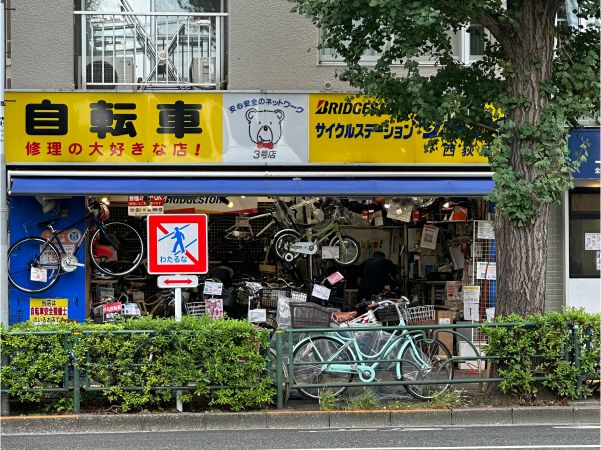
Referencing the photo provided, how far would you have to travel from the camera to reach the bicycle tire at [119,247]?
51.2 feet

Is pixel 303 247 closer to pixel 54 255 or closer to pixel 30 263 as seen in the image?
pixel 54 255

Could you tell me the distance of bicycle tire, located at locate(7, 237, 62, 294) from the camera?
15141 millimetres

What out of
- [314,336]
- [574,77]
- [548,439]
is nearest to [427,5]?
[574,77]

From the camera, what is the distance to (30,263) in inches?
597

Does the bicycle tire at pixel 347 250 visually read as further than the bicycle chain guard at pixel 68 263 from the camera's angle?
Yes

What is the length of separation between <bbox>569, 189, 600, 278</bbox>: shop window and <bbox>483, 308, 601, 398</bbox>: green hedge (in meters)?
4.40

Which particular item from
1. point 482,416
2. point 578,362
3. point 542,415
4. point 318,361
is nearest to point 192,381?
point 318,361

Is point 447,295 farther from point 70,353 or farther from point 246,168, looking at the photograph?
point 70,353

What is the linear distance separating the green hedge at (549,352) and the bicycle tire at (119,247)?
6.58 metres

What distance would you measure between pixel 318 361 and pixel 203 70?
6163 mm

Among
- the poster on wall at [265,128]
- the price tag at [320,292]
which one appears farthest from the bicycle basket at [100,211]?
the price tag at [320,292]

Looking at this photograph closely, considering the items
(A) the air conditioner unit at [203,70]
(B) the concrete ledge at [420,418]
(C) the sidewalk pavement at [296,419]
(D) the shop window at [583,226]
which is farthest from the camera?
(D) the shop window at [583,226]

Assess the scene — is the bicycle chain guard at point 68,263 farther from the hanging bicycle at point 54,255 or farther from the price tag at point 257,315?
the price tag at point 257,315

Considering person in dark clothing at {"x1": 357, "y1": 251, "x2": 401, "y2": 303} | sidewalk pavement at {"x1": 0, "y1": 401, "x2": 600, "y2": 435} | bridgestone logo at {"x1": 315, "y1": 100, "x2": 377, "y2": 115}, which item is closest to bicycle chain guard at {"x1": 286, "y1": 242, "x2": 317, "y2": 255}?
person in dark clothing at {"x1": 357, "y1": 251, "x2": 401, "y2": 303}
